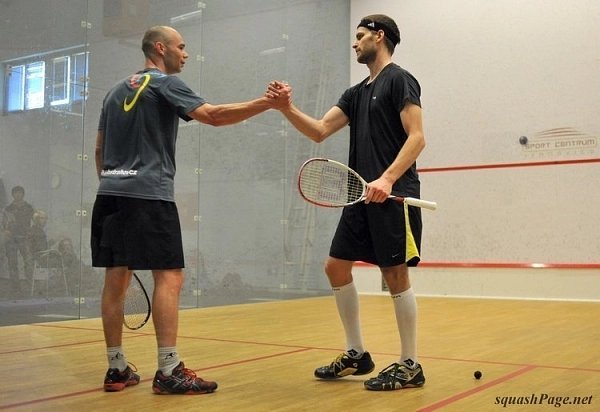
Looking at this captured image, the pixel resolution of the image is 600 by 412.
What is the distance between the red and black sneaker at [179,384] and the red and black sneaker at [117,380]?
126 mm

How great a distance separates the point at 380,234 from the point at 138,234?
781mm

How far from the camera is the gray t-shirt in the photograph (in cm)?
232

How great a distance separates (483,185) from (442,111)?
0.93 metres

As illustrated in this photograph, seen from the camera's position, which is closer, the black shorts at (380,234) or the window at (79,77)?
the black shorts at (380,234)

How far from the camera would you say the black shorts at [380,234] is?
2.38 m

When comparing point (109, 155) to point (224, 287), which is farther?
point (224, 287)

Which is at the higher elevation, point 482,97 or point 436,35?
point 436,35

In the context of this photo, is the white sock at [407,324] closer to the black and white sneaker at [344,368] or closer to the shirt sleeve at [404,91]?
the black and white sneaker at [344,368]

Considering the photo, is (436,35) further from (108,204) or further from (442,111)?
(108,204)

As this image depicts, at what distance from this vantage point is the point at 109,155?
7.85ft

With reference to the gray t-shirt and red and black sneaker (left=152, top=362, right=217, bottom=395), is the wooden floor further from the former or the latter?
the gray t-shirt

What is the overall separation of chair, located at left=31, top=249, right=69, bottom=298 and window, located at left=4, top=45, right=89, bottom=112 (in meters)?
0.99

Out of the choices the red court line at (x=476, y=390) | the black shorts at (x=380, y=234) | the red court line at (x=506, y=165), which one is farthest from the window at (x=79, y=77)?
the red court line at (x=506, y=165)

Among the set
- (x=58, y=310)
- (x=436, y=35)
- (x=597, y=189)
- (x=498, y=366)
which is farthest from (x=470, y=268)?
(x=498, y=366)
